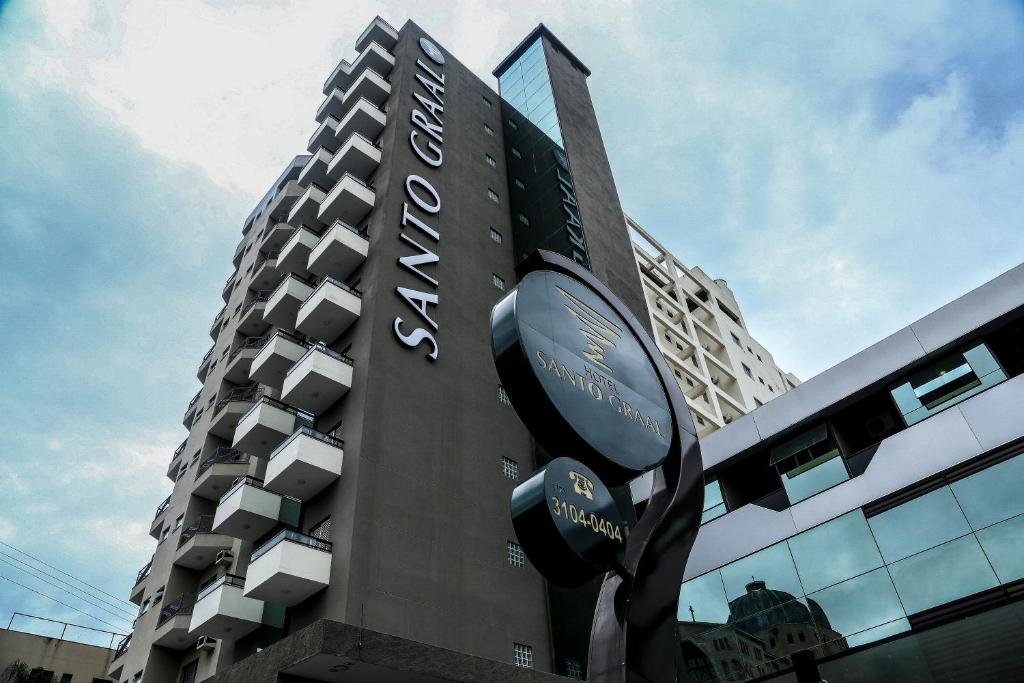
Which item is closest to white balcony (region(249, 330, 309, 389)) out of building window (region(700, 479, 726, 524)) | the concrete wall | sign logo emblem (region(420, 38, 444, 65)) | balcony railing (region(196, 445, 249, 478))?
balcony railing (region(196, 445, 249, 478))

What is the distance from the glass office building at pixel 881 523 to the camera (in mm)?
18797

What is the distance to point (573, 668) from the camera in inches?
937

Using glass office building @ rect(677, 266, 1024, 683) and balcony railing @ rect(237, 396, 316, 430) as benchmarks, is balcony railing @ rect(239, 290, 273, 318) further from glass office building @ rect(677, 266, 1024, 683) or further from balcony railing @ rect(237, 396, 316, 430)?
glass office building @ rect(677, 266, 1024, 683)

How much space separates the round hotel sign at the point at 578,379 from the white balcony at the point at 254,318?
2885 cm

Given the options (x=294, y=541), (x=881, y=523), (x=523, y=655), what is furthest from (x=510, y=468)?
(x=881, y=523)

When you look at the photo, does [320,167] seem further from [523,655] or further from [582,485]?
[582,485]

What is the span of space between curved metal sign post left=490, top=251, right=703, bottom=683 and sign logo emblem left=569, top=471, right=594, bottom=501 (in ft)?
0.06

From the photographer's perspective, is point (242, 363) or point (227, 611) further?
point (242, 363)

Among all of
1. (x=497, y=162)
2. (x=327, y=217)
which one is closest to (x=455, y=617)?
(x=327, y=217)

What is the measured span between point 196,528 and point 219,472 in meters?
2.40

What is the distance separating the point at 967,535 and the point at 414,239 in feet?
72.1

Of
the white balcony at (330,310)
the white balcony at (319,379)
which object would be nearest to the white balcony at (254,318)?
the white balcony at (330,310)

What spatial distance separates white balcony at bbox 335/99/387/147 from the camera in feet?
119

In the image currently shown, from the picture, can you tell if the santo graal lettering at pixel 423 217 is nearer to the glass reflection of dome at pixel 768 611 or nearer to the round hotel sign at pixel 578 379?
the glass reflection of dome at pixel 768 611
